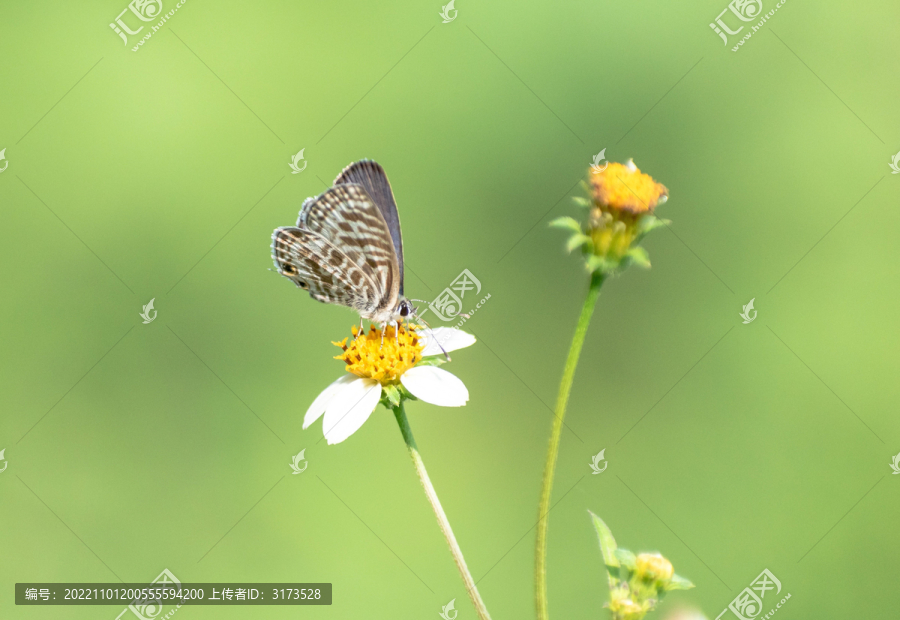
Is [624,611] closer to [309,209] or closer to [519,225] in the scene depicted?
[309,209]

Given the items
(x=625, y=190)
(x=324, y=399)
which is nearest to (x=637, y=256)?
(x=625, y=190)

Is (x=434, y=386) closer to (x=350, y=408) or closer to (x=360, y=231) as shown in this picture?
(x=350, y=408)

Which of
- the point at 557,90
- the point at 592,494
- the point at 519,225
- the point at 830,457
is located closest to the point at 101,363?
the point at 519,225

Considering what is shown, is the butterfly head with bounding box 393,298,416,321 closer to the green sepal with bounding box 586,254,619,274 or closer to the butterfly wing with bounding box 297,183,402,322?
the butterfly wing with bounding box 297,183,402,322

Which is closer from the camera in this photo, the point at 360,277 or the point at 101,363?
the point at 360,277

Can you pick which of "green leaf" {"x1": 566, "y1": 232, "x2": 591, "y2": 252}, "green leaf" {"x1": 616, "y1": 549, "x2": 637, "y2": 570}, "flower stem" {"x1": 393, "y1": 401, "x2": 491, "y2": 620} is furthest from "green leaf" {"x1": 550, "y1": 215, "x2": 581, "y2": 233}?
"green leaf" {"x1": 616, "y1": 549, "x2": 637, "y2": 570}

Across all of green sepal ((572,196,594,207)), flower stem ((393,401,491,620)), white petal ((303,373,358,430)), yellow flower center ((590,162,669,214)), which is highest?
yellow flower center ((590,162,669,214))
